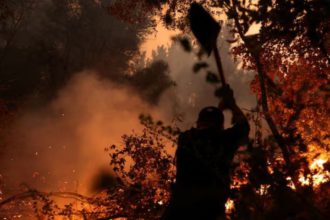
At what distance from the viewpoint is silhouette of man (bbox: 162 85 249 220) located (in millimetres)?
3930

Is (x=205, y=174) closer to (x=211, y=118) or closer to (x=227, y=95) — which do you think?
(x=211, y=118)

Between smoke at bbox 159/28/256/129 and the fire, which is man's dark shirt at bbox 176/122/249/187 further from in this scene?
smoke at bbox 159/28/256/129

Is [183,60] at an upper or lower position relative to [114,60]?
upper

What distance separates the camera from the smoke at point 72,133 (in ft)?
98.8

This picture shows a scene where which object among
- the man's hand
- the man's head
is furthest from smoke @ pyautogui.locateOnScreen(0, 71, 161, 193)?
the man's hand

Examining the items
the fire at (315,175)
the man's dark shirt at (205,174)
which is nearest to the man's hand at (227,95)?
the man's dark shirt at (205,174)

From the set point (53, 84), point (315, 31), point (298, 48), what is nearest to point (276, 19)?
point (315, 31)

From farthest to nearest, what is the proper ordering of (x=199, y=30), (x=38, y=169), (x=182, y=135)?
(x=38, y=169)
(x=182, y=135)
(x=199, y=30)

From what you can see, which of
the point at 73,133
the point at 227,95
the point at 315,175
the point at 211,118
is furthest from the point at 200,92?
the point at 227,95

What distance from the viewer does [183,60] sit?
142500 mm

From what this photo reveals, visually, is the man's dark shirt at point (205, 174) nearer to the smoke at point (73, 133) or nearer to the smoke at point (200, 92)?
the smoke at point (73, 133)

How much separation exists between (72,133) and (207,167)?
32558mm

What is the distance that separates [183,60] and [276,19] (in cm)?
13575

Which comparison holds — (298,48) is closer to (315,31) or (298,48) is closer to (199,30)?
(315,31)
